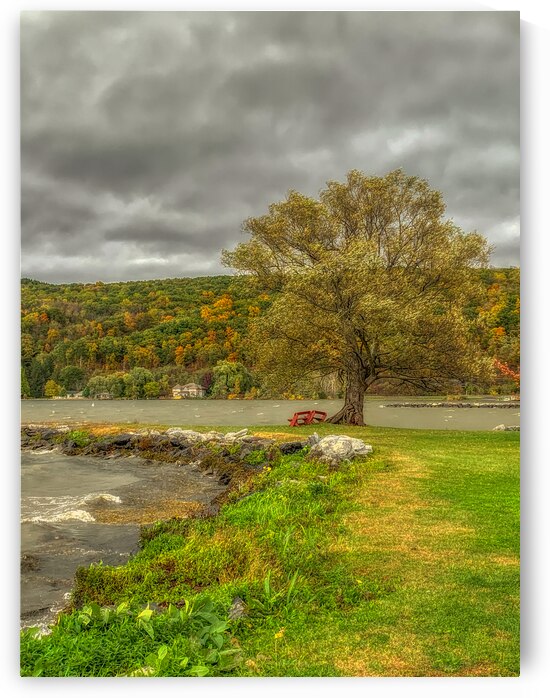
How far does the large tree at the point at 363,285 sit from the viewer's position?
593cm

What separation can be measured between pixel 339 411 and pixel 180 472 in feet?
6.82

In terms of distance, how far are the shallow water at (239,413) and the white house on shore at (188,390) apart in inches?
2.6

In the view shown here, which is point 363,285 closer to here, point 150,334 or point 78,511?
point 150,334

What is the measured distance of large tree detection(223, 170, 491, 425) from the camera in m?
5.93

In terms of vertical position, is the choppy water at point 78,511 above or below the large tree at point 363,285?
below

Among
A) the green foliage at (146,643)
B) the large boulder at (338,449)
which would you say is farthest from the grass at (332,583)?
the large boulder at (338,449)

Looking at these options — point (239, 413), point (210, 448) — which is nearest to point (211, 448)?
point (210, 448)

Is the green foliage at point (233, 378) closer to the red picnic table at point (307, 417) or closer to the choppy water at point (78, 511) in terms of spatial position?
the red picnic table at point (307, 417)

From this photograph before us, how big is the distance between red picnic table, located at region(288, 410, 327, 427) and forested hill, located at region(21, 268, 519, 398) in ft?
1.74

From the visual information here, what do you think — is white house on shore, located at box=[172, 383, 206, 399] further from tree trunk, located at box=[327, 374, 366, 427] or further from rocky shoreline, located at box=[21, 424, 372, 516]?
tree trunk, located at box=[327, 374, 366, 427]

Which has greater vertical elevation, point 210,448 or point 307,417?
point 307,417

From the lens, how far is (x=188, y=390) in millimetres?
5793

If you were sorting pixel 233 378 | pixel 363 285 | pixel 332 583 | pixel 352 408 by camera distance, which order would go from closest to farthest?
1. pixel 332 583
2. pixel 233 378
3. pixel 352 408
4. pixel 363 285

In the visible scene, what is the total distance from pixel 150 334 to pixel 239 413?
1196 millimetres
